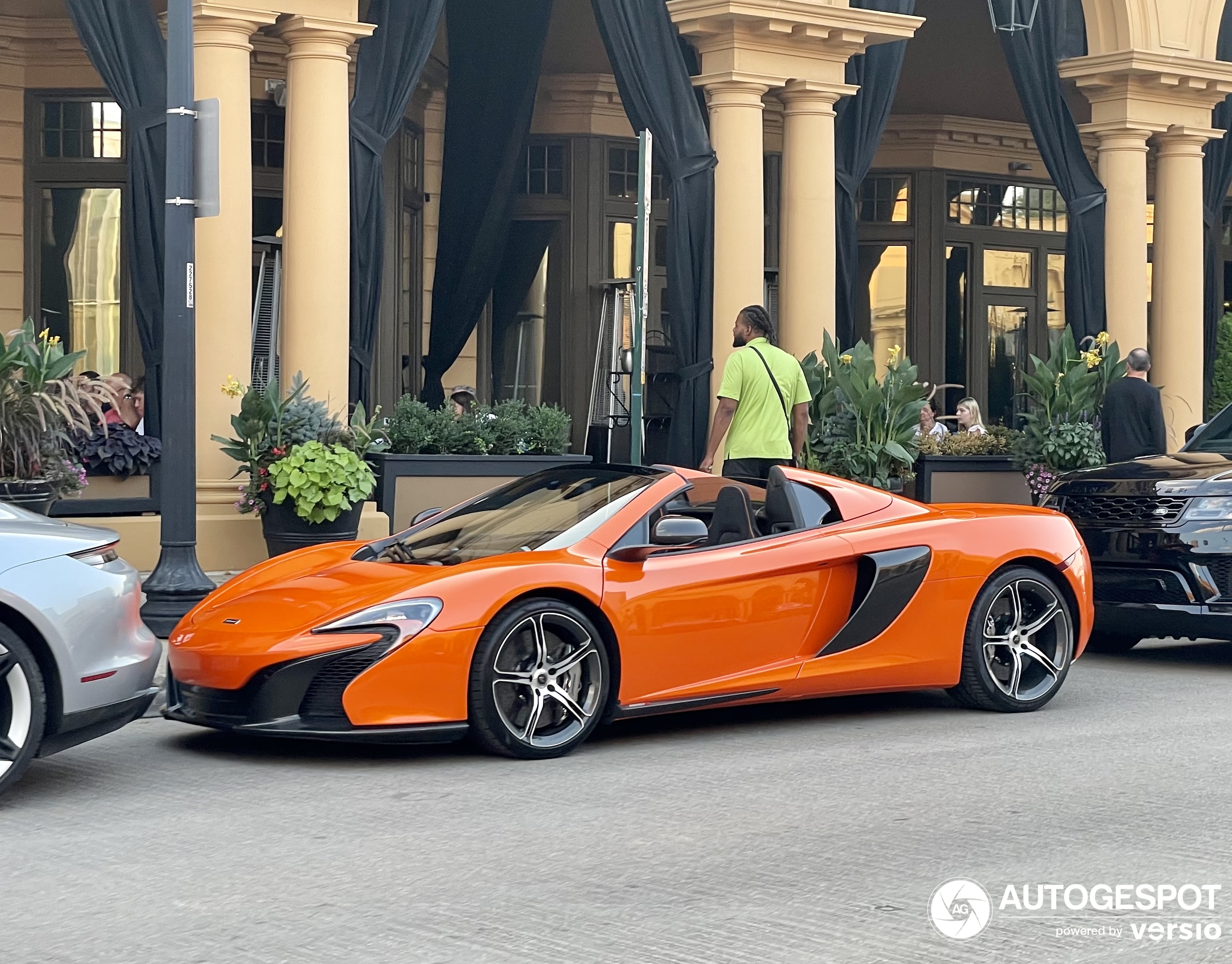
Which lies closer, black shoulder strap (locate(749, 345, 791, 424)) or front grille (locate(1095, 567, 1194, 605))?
front grille (locate(1095, 567, 1194, 605))

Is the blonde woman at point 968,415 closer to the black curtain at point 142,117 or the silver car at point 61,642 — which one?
the black curtain at point 142,117

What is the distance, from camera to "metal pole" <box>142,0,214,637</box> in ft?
32.7

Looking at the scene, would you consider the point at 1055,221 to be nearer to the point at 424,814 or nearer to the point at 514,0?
the point at 514,0

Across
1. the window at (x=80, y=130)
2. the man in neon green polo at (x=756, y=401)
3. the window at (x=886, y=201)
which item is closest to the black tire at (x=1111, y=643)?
the man in neon green polo at (x=756, y=401)

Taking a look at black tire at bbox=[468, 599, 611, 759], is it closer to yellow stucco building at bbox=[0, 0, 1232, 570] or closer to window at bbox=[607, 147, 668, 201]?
yellow stucco building at bbox=[0, 0, 1232, 570]

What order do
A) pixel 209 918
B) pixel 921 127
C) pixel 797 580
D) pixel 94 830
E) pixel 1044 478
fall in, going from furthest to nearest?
pixel 921 127
pixel 1044 478
pixel 797 580
pixel 94 830
pixel 209 918

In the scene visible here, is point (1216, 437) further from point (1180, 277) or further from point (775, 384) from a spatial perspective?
point (1180, 277)

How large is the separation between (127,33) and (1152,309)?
1247 centimetres

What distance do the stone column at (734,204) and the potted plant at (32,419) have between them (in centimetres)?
618

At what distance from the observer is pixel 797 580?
774cm

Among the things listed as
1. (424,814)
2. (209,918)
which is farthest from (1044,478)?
(209,918)

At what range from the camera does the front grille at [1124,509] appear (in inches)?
392

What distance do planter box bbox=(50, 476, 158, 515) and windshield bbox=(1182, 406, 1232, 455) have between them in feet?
25.5

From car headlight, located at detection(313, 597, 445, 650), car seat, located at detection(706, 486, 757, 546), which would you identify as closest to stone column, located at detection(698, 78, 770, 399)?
car seat, located at detection(706, 486, 757, 546)
